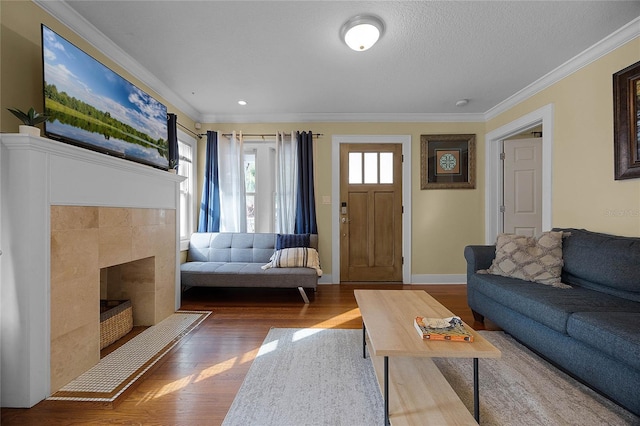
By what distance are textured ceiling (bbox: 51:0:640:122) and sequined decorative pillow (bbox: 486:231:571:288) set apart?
66.7 inches

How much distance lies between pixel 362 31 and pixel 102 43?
2.18 metres

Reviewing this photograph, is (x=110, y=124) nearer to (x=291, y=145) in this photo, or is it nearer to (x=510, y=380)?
(x=291, y=145)

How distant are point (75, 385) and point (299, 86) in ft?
10.4

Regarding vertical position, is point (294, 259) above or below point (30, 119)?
below

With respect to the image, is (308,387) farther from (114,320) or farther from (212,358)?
(114,320)

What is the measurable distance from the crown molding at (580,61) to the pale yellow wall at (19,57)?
4.26 m

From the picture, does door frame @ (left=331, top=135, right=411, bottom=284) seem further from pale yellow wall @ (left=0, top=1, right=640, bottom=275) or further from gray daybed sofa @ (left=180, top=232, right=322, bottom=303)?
gray daybed sofa @ (left=180, top=232, right=322, bottom=303)

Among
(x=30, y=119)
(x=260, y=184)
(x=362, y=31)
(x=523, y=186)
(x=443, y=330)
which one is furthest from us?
(x=260, y=184)

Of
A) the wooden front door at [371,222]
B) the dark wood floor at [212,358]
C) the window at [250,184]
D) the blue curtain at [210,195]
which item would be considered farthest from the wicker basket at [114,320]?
the wooden front door at [371,222]

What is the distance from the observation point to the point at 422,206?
13.6 feet

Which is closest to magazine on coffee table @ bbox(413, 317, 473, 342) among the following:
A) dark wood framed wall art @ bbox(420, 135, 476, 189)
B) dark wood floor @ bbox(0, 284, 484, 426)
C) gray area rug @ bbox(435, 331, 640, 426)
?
gray area rug @ bbox(435, 331, 640, 426)

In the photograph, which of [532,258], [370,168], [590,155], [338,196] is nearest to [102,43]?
[338,196]

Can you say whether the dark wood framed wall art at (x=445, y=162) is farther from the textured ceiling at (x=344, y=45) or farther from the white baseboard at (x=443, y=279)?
the white baseboard at (x=443, y=279)

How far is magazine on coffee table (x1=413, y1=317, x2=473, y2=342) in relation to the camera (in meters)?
1.33
